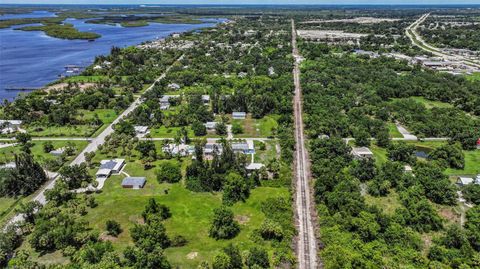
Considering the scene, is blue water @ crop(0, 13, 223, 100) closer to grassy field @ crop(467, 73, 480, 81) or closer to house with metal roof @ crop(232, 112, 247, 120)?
house with metal roof @ crop(232, 112, 247, 120)

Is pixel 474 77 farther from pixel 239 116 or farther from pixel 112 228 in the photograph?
pixel 112 228

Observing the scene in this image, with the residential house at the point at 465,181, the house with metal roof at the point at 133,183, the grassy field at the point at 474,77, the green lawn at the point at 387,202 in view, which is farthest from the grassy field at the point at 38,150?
the grassy field at the point at 474,77

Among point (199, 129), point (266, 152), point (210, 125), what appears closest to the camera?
point (266, 152)

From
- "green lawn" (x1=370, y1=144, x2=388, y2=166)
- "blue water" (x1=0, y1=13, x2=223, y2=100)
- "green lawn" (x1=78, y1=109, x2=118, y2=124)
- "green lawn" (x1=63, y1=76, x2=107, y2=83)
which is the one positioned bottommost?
"green lawn" (x1=370, y1=144, x2=388, y2=166)

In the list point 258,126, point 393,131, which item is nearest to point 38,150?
point 258,126

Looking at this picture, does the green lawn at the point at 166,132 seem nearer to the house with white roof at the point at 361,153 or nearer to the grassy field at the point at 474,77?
the house with white roof at the point at 361,153

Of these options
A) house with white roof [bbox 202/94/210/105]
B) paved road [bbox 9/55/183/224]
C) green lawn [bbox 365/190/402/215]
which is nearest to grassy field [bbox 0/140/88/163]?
paved road [bbox 9/55/183/224]
